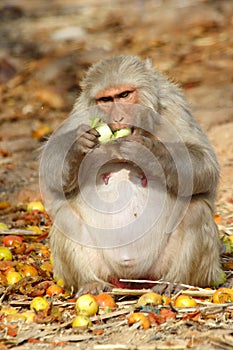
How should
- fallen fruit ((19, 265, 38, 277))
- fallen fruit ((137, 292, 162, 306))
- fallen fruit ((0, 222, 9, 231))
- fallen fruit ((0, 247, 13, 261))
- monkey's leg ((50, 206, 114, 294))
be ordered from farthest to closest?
fallen fruit ((0, 222, 9, 231)) → fallen fruit ((0, 247, 13, 261)) → fallen fruit ((19, 265, 38, 277)) → monkey's leg ((50, 206, 114, 294)) → fallen fruit ((137, 292, 162, 306))

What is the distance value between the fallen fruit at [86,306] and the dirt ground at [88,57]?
8.53 feet

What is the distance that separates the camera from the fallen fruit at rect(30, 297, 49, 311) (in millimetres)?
5429

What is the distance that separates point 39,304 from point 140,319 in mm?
836

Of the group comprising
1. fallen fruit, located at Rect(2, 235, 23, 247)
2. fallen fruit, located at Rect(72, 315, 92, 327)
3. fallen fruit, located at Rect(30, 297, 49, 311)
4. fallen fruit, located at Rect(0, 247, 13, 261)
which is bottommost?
fallen fruit, located at Rect(72, 315, 92, 327)

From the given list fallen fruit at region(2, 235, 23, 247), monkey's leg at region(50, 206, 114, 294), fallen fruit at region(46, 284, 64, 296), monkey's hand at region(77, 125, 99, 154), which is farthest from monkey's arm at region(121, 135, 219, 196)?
fallen fruit at region(2, 235, 23, 247)

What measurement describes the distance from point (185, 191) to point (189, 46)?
923 cm

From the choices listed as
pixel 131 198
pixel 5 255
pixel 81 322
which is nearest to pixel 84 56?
pixel 5 255

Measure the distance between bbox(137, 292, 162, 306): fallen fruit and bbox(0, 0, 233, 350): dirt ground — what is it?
2363 millimetres

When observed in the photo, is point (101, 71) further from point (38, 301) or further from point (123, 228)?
point (38, 301)

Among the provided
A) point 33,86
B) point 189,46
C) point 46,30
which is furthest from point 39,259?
point 46,30

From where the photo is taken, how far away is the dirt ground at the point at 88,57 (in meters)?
9.50

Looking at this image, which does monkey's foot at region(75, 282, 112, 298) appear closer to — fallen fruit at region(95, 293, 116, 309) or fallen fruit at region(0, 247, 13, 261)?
fallen fruit at region(95, 293, 116, 309)

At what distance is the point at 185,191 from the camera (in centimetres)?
567

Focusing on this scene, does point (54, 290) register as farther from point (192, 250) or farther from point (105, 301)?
point (192, 250)
